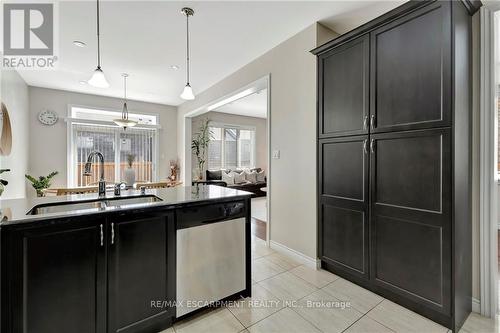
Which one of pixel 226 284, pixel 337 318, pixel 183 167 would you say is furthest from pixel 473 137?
pixel 183 167

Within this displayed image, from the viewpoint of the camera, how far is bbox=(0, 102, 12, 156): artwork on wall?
3.12m

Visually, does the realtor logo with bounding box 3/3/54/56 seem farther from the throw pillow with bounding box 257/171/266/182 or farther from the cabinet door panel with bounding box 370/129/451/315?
the throw pillow with bounding box 257/171/266/182

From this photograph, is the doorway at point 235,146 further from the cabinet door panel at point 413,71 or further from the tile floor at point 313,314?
the cabinet door panel at point 413,71

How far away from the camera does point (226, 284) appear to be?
1.94 metres

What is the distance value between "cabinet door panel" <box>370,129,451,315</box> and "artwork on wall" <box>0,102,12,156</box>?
4535 millimetres

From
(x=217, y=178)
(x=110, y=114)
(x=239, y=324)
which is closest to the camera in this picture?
(x=239, y=324)

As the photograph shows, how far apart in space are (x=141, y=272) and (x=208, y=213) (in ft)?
1.94

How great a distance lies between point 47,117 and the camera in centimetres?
507

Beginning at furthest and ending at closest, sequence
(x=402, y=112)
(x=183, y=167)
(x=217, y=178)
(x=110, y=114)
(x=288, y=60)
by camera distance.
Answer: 1. (x=217, y=178)
2. (x=183, y=167)
3. (x=110, y=114)
4. (x=288, y=60)
5. (x=402, y=112)

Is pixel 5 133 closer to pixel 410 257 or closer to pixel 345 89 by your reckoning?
pixel 345 89

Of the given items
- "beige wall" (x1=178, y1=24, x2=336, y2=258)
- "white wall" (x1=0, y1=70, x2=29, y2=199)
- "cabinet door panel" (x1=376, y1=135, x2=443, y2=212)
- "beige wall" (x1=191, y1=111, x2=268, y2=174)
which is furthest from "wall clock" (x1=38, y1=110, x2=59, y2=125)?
"cabinet door panel" (x1=376, y1=135, x2=443, y2=212)

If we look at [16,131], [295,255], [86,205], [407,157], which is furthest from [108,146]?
[407,157]

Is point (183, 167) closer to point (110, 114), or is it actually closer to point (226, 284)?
point (110, 114)

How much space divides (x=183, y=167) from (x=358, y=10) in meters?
5.32
